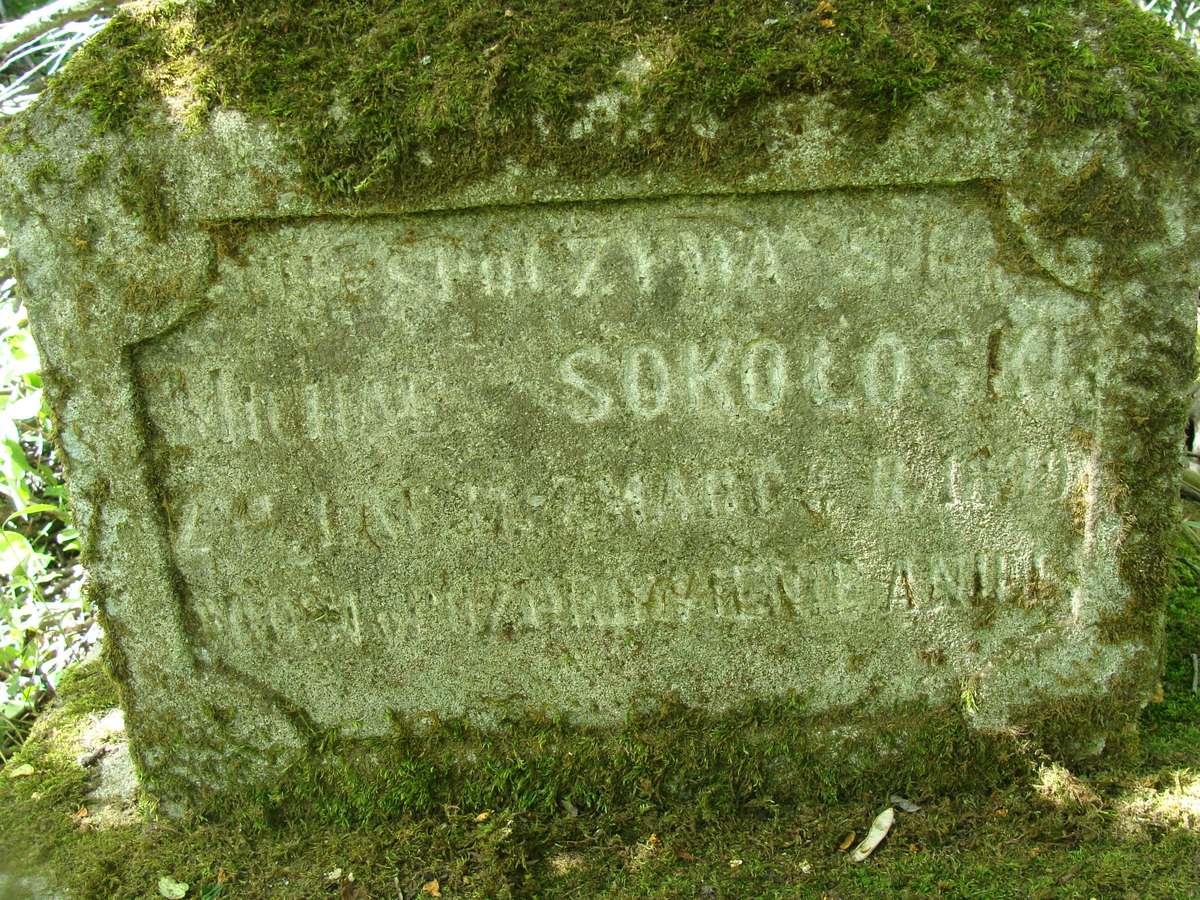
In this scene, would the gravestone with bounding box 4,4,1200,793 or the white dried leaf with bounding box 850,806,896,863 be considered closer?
the gravestone with bounding box 4,4,1200,793

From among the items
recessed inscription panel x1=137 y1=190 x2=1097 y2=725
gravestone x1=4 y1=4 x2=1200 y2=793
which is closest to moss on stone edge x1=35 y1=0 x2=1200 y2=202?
gravestone x1=4 y1=4 x2=1200 y2=793

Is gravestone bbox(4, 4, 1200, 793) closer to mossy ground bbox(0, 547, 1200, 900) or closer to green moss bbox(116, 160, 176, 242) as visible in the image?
green moss bbox(116, 160, 176, 242)

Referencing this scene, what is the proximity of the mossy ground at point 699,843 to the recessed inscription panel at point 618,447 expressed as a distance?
10.4 inches

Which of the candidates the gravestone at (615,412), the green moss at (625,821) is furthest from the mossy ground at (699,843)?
the gravestone at (615,412)

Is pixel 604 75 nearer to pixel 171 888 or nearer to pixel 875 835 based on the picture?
pixel 875 835

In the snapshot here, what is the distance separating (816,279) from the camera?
190 cm

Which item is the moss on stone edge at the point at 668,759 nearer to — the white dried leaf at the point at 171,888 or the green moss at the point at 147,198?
the white dried leaf at the point at 171,888

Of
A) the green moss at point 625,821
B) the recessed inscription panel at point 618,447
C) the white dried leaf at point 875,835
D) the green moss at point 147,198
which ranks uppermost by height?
the green moss at point 147,198

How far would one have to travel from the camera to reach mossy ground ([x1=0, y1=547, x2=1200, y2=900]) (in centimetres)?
197

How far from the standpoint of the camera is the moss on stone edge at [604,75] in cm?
177

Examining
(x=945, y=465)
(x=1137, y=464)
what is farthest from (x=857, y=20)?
(x=1137, y=464)

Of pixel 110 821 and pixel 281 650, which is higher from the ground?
pixel 281 650

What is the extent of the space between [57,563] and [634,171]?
10.3ft

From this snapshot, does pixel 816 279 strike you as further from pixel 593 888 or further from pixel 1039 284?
pixel 593 888
